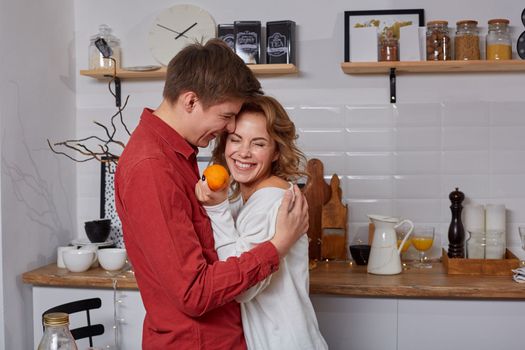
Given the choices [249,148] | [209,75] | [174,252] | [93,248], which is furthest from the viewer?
[93,248]

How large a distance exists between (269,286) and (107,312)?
1.23 m

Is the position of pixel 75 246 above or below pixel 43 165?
below

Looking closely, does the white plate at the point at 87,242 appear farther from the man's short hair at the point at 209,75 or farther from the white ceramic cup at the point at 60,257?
the man's short hair at the point at 209,75

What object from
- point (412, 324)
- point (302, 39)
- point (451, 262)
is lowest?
point (412, 324)

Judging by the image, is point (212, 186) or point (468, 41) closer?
point (212, 186)

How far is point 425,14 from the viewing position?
10.2 feet

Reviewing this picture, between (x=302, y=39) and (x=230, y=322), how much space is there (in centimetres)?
176

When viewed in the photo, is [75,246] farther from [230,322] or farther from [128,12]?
[230,322]

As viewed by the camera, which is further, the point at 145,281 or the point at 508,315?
the point at 508,315

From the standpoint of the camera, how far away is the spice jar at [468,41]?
299 centimetres

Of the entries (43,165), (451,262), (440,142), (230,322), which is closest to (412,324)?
(451,262)

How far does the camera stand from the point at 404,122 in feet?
10.4

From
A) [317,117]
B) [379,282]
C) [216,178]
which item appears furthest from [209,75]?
[317,117]

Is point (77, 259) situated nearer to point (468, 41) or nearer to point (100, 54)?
point (100, 54)
